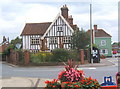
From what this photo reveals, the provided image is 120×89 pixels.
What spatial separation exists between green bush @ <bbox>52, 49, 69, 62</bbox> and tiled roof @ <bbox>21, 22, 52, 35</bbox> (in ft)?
55.3

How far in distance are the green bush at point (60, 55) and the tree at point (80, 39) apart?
356 inches

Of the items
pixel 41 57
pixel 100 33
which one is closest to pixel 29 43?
pixel 41 57

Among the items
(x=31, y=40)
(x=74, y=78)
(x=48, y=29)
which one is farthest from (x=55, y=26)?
(x=74, y=78)

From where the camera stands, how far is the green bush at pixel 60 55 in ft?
86.2

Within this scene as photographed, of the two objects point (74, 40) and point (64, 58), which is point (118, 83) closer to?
point (64, 58)

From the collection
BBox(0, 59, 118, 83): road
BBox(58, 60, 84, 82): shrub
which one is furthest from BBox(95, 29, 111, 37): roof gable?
BBox(58, 60, 84, 82): shrub

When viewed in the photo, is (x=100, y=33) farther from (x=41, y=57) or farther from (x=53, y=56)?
(x=41, y=57)

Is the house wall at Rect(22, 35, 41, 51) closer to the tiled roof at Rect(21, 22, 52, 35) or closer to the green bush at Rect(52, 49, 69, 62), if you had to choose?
the tiled roof at Rect(21, 22, 52, 35)

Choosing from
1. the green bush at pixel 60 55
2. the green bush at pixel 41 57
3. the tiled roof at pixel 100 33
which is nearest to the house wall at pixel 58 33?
the green bush at pixel 41 57

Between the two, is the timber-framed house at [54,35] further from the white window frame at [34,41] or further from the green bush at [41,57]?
the green bush at [41,57]

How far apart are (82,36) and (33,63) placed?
12128mm

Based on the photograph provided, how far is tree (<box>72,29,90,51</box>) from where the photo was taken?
3530 centimetres

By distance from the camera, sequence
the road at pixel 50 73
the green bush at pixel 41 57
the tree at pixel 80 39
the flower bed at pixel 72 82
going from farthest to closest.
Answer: the tree at pixel 80 39
the green bush at pixel 41 57
the road at pixel 50 73
the flower bed at pixel 72 82

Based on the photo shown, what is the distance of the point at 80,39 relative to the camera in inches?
1391
